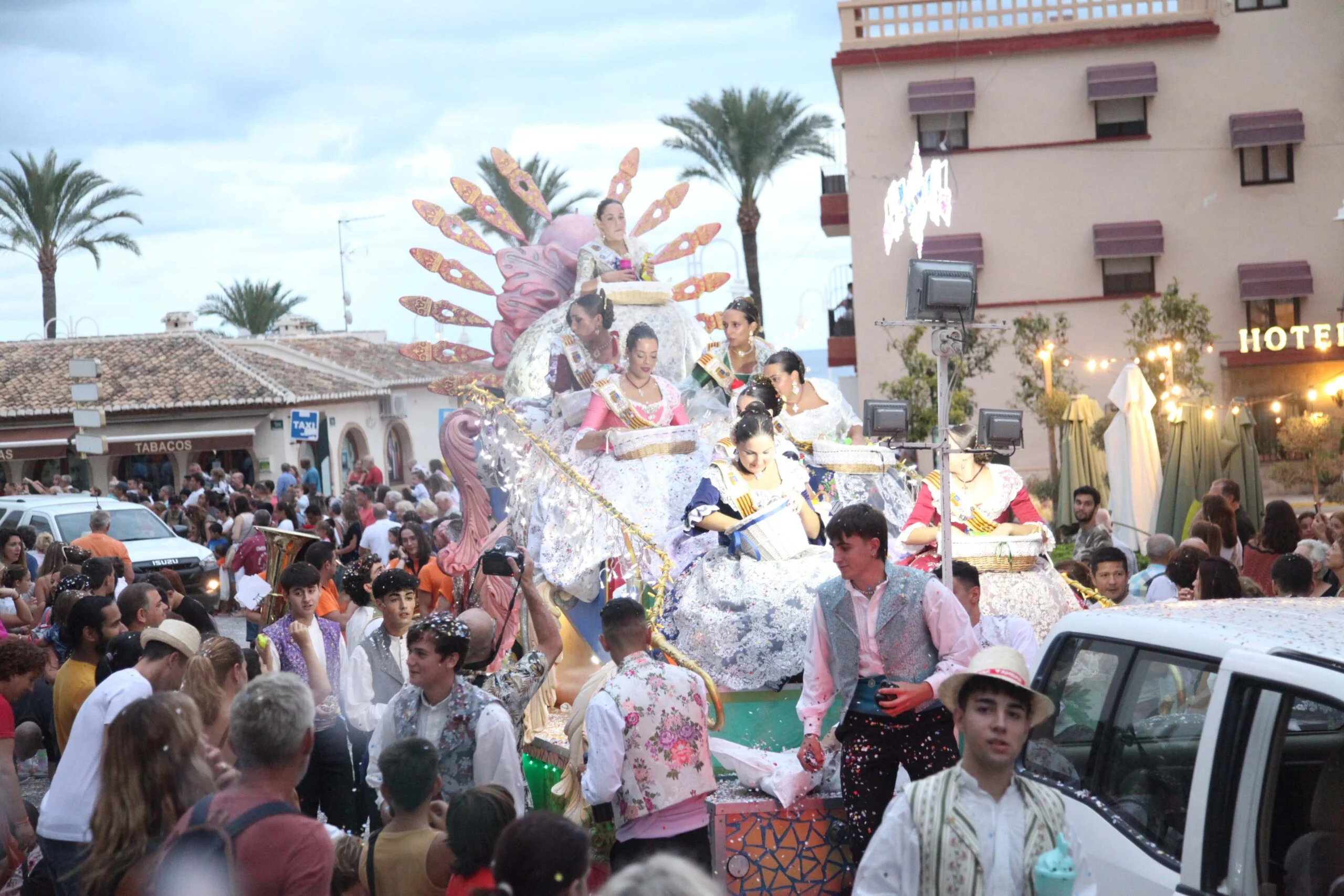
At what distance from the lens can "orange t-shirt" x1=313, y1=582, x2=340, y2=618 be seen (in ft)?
28.1

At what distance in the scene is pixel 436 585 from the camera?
391 inches

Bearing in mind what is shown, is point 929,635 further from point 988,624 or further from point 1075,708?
point 988,624

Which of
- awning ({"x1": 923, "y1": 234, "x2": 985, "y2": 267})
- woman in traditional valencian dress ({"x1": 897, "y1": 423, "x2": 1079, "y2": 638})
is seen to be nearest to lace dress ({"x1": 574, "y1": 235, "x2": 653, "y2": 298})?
→ woman in traditional valencian dress ({"x1": 897, "y1": 423, "x2": 1079, "y2": 638})

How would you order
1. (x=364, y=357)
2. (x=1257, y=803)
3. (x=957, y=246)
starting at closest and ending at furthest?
1. (x=1257, y=803)
2. (x=957, y=246)
3. (x=364, y=357)

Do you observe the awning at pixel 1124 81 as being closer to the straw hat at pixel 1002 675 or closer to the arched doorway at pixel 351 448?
the arched doorway at pixel 351 448

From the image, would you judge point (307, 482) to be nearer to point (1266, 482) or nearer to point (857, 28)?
point (857, 28)

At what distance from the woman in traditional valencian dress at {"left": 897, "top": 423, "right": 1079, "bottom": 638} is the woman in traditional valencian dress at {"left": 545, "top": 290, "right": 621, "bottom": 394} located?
2543 mm

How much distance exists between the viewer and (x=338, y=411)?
40844 mm

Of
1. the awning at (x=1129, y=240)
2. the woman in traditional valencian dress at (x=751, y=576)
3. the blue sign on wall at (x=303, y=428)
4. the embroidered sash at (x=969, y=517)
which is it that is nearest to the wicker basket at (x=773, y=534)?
the woman in traditional valencian dress at (x=751, y=576)

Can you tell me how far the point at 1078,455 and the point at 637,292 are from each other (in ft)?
26.6

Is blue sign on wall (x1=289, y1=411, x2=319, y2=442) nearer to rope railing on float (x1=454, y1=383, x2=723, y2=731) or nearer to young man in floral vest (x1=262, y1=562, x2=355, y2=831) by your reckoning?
rope railing on float (x1=454, y1=383, x2=723, y2=731)

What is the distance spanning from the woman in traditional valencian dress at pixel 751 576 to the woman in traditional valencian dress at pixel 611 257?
111 inches

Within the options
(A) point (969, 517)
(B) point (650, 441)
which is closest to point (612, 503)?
(B) point (650, 441)

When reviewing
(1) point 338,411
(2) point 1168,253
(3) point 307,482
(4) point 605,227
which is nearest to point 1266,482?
(2) point 1168,253
